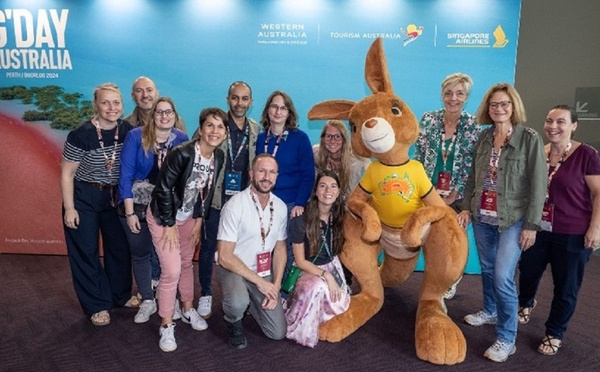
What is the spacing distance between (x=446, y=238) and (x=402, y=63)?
185 centimetres

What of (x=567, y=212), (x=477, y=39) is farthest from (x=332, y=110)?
(x=477, y=39)

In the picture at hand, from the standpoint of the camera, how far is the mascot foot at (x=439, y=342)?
2.38 meters

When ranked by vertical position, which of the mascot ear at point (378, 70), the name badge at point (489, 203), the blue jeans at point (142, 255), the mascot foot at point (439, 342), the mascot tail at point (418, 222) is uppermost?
the mascot ear at point (378, 70)

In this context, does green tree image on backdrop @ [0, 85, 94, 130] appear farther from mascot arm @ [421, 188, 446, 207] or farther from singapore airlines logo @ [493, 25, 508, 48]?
singapore airlines logo @ [493, 25, 508, 48]

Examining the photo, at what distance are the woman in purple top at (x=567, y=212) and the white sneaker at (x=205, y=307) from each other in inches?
78.5

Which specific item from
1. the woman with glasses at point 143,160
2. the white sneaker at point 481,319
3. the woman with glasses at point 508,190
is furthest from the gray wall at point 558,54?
the woman with glasses at point 143,160

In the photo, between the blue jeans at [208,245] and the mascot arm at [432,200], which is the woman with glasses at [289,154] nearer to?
the blue jeans at [208,245]

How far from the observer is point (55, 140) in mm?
4066

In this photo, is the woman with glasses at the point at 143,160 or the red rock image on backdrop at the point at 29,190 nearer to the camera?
the woman with glasses at the point at 143,160

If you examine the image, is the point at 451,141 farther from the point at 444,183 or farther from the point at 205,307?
the point at 205,307

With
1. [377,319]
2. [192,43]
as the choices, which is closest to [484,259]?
[377,319]

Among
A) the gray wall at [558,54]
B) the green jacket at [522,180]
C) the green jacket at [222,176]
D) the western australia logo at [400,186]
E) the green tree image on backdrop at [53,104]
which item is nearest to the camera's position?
the green jacket at [522,180]

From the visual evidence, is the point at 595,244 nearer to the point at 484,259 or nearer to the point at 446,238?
the point at 484,259

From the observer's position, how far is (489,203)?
2.51 metres
